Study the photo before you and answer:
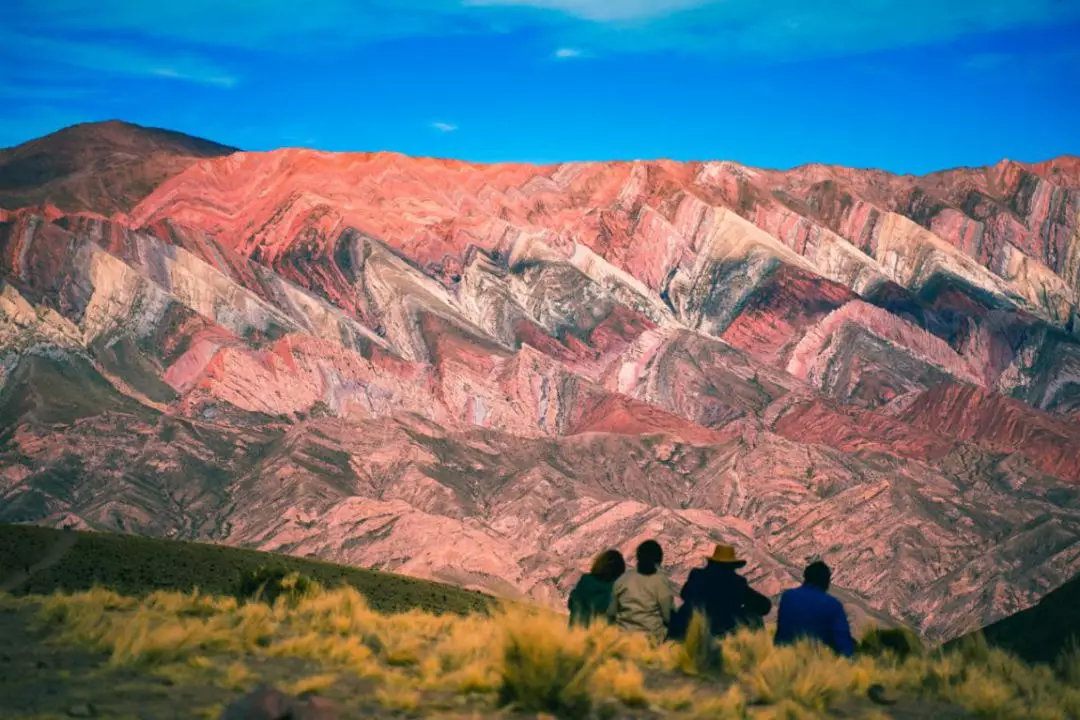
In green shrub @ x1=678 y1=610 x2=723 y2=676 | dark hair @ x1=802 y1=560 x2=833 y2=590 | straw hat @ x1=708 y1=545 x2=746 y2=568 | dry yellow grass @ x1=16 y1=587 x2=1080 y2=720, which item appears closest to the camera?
dry yellow grass @ x1=16 y1=587 x2=1080 y2=720

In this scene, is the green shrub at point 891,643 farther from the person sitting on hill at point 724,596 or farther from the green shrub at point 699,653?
the green shrub at point 699,653

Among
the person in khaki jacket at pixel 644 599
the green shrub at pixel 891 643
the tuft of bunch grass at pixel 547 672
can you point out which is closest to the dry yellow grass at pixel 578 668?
the tuft of bunch grass at pixel 547 672

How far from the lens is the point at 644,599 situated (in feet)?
66.3

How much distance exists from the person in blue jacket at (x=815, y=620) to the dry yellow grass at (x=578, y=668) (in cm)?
37

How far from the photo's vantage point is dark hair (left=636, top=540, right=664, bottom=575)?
19953mm

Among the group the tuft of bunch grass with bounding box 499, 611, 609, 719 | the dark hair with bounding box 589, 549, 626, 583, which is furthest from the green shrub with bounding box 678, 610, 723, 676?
the tuft of bunch grass with bounding box 499, 611, 609, 719

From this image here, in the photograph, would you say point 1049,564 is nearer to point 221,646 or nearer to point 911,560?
point 911,560

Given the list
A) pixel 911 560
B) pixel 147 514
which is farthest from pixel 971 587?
pixel 147 514

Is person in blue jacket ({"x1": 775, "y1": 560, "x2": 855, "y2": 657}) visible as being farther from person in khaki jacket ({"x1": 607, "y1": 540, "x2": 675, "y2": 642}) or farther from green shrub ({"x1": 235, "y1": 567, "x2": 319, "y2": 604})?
green shrub ({"x1": 235, "y1": 567, "x2": 319, "y2": 604})

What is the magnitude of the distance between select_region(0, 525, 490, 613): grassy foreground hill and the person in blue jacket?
20317 mm

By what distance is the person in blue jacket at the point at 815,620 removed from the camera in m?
18.8

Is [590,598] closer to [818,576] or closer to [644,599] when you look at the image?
[644,599]

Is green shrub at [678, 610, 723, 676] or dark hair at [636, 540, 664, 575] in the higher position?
dark hair at [636, 540, 664, 575]

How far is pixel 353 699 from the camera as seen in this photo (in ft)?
51.6
